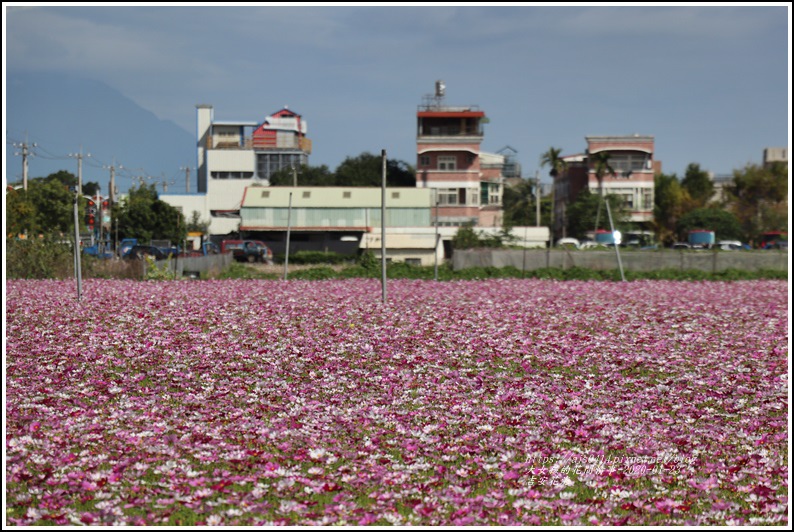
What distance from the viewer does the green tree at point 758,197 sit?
88.5 meters

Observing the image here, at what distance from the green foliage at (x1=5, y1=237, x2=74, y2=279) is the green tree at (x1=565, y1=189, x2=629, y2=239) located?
174 feet

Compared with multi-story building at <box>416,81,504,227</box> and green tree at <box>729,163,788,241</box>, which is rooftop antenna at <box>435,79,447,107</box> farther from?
green tree at <box>729,163,788,241</box>

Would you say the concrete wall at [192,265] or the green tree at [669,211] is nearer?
the concrete wall at [192,265]

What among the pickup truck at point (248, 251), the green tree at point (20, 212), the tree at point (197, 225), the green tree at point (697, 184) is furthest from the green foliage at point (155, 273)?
the green tree at point (697, 184)

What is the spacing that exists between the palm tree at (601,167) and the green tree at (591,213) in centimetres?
138

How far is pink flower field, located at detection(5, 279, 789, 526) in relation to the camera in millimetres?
8398

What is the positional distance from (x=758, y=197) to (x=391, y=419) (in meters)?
92.6

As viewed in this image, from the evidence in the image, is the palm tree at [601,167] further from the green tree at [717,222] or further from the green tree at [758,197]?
the green tree at [758,197]

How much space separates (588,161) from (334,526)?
84781 millimetres

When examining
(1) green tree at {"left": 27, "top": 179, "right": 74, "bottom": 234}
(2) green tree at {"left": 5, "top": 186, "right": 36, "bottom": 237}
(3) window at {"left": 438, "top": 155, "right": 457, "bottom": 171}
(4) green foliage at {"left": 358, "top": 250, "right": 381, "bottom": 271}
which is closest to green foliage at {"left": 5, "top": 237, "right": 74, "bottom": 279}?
(4) green foliage at {"left": 358, "top": 250, "right": 381, "bottom": 271}

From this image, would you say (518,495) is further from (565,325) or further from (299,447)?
(565,325)

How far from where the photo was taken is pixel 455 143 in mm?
82125

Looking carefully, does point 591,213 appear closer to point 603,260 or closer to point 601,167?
point 601,167

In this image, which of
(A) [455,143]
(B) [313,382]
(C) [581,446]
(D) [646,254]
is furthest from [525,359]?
(A) [455,143]
